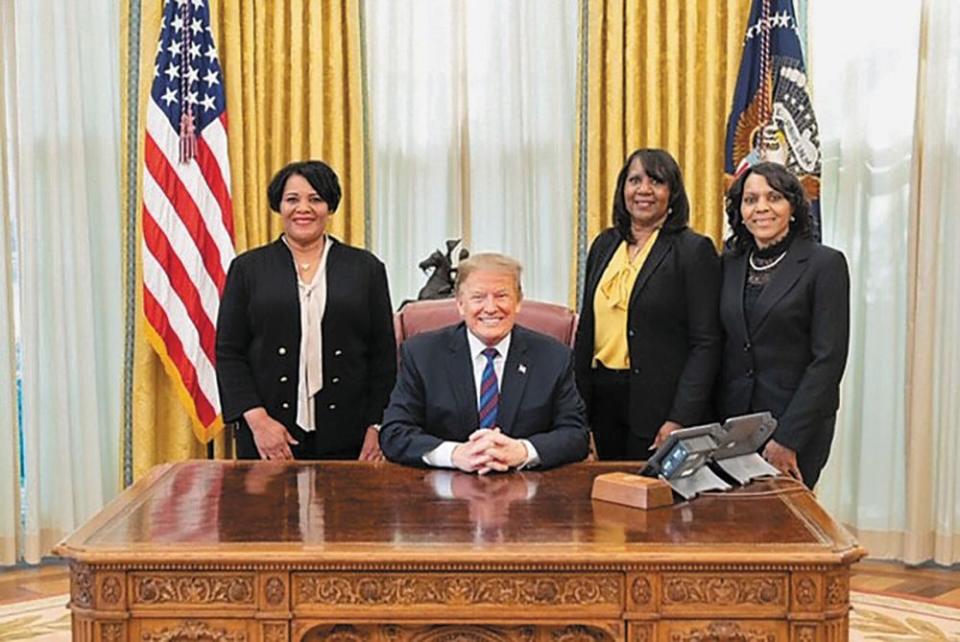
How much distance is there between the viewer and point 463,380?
10.1 ft

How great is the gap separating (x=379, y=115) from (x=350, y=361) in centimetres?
168

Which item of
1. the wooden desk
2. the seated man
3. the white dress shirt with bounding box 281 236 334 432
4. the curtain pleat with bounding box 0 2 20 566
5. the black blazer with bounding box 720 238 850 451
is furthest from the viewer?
the curtain pleat with bounding box 0 2 20 566

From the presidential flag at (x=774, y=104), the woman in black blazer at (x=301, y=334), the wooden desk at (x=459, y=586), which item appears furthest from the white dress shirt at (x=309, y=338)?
the presidential flag at (x=774, y=104)

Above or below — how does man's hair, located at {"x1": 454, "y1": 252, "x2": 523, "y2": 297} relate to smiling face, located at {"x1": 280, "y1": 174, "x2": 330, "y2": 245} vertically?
below

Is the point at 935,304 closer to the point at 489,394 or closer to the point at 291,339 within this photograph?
the point at 489,394

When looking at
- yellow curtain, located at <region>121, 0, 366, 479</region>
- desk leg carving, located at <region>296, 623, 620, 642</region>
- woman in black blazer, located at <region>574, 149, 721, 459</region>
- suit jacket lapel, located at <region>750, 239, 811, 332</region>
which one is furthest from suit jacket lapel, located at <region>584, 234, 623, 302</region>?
desk leg carving, located at <region>296, 623, 620, 642</region>

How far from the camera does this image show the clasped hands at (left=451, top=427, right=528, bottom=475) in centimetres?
287

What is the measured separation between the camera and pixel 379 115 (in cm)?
502

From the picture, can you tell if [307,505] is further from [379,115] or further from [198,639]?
[379,115]

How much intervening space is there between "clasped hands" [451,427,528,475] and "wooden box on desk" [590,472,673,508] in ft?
1.10

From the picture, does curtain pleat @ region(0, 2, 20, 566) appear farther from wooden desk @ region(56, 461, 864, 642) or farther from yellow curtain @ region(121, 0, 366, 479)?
wooden desk @ region(56, 461, 864, 642)

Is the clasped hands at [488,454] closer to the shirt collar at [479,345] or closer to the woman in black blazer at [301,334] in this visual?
the shirt collar at [479,345]

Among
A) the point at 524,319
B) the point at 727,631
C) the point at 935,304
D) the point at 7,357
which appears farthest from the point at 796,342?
the point at 7,357

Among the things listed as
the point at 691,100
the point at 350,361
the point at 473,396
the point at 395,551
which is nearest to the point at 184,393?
the point at 350,361
